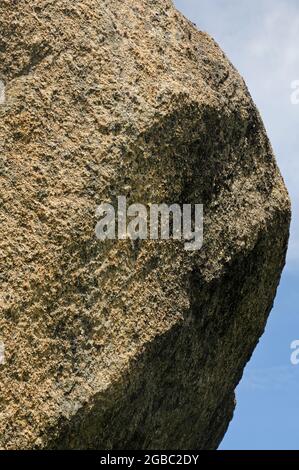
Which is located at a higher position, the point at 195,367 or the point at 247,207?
the point at 247,207

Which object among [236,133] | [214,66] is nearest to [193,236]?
[236,133]

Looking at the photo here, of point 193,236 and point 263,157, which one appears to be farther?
point 263,157

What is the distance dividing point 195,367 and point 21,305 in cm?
117

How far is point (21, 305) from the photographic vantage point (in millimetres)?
4055

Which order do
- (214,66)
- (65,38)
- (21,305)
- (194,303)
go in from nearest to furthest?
1. (21,305)
2. (65,38)
3. (194,303)
4. (214,66)

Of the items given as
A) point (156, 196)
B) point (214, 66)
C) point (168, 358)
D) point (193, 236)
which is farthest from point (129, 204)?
point (214, 66)

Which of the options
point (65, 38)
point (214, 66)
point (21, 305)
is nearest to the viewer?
point (21, 305)

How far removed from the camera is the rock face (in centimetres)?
407

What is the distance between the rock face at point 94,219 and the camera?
4.07 meters

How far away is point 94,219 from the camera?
13.7ft

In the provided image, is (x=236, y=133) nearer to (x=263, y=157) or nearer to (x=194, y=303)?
(x=263, y=157)

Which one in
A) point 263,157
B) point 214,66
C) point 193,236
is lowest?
point 193,236
